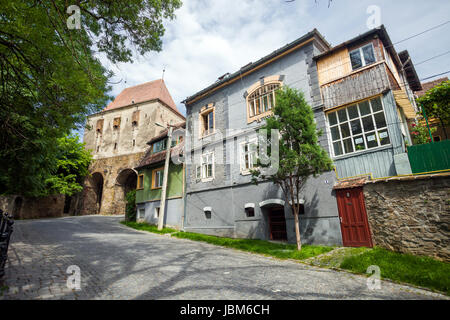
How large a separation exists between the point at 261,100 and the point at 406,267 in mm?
9988

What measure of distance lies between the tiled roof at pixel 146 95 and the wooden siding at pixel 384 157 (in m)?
32.0

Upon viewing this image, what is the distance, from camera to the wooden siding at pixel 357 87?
943 cm

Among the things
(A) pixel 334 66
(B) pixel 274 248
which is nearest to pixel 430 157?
(A) pixel 334 66

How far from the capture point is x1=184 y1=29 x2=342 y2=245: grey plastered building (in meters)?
10.0

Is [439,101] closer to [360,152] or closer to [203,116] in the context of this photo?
[360,152]

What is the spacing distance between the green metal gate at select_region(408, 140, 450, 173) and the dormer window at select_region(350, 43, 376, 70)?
4376 millimetres

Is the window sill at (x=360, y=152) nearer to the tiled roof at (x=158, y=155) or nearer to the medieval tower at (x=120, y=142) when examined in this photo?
the tiled roof at (x=158, y=155)

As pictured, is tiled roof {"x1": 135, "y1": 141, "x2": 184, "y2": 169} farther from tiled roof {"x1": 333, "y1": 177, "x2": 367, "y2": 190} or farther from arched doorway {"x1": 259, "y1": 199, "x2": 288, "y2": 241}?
tiled roof {"x1": 333, "y1": 177, "x2": 367, "y2": 190}

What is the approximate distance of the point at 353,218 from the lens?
8.72m

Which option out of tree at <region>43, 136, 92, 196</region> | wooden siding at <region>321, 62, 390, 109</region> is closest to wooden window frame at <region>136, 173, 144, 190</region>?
tree at <region>43, 136, 92, 196</region>

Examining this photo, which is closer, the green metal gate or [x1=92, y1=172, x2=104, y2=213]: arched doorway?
the green metal gate

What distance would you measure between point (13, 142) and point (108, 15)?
567 cm
